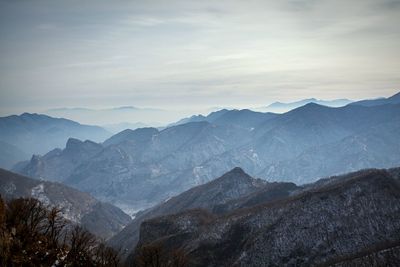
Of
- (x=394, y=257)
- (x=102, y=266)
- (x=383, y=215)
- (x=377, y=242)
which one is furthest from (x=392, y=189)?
A: (x=102, y=266)

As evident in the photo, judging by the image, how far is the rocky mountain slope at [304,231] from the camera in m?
124

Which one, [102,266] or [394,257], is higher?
[102,266]

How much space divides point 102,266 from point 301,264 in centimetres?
7675

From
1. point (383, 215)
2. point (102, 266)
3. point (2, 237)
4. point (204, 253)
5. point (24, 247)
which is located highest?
point (2, 237)

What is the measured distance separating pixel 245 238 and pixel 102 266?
82289 mm

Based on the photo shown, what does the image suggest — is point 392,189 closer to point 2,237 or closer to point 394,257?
point 394,257

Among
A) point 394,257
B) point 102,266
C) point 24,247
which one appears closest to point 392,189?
point 394,257

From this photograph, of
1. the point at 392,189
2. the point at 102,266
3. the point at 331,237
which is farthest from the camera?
the point at 392,189

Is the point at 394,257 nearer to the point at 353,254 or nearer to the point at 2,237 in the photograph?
the point at 353,254

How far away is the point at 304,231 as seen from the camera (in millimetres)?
133375

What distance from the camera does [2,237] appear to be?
52.8 meters

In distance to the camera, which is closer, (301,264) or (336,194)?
(301,264)

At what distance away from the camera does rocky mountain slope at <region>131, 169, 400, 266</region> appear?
124 m

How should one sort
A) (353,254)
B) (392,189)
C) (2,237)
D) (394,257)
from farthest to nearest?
(392,189) < (353,254) < (394,257) < (2,237)
